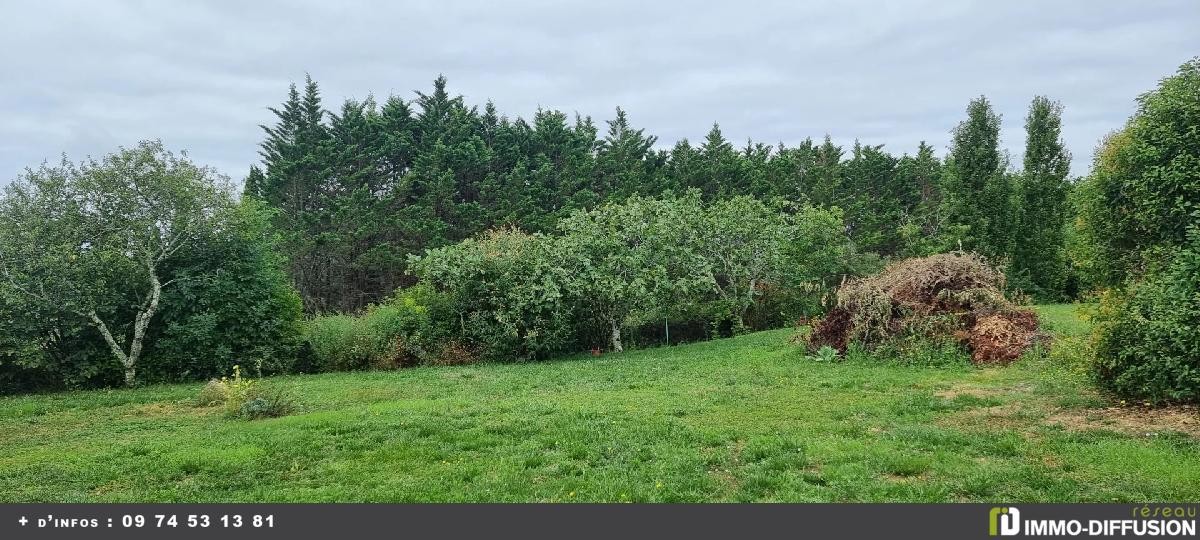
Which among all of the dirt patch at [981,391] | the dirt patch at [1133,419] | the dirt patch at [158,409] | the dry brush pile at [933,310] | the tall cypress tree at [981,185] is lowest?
the dirt patch at [158,409]

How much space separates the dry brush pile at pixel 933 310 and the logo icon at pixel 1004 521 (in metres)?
9.21

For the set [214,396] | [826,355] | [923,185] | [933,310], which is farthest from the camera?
[923,185]

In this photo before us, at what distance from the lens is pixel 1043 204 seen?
97.2 feet

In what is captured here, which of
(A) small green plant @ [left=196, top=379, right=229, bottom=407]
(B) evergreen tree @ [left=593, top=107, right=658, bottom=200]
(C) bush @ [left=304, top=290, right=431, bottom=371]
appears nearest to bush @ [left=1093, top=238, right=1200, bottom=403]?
(A) small green plant @ [left=196, top=379, right=229, bottom=407]

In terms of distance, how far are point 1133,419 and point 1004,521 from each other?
13.6 feet

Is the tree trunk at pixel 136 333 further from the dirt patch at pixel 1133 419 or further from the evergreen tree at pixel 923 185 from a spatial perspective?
the evergreen tree at pixel 923 185

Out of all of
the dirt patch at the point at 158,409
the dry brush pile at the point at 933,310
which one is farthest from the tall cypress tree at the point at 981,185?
the dirt patch at the point at 158,409

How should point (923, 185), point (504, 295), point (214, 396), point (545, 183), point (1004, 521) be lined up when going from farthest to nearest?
point (923, 185) → point (545, 183) → point (504, 295) → point (214, 396) → point (1004, 521)

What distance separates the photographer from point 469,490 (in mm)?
5820

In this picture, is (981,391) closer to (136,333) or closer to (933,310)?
(933,310)

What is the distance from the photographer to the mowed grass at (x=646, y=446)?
564cm

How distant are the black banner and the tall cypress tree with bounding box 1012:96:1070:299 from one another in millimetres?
28690

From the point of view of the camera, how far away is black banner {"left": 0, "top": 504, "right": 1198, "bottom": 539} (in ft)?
15.1

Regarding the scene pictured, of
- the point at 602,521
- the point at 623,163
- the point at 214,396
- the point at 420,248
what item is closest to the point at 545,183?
the point at 623,163
